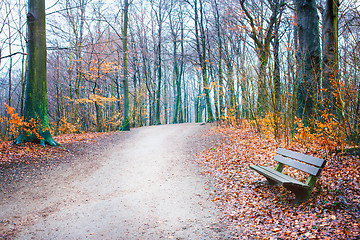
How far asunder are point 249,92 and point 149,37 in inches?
647

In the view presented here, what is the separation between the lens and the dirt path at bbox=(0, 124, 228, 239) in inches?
132

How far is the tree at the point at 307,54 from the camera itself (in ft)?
18.8

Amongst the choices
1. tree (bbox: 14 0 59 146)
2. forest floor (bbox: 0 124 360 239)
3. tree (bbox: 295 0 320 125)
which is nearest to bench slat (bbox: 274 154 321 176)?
forest floor (bbox: 0 124 360 239)

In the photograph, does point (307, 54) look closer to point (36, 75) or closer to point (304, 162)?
point (304, 162)

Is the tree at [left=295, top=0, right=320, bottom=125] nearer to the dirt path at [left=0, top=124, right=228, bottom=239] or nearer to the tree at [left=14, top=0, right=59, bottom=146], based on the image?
the dirt path at [left=0, top=124, right=228, bottom=239]

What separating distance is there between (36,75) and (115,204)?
6.08m

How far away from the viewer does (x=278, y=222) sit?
10.5 feet

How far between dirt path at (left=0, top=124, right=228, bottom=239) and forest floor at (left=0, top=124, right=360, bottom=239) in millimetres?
16

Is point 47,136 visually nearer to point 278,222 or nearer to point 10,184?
point 10,184

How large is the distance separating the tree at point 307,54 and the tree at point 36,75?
809cm

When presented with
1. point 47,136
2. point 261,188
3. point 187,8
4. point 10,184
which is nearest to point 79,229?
point 10,184

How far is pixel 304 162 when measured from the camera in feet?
13.0

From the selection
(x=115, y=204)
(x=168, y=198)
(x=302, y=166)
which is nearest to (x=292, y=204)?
(x=302, y=166)

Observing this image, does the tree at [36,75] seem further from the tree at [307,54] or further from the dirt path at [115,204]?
the tree at [307,54]
